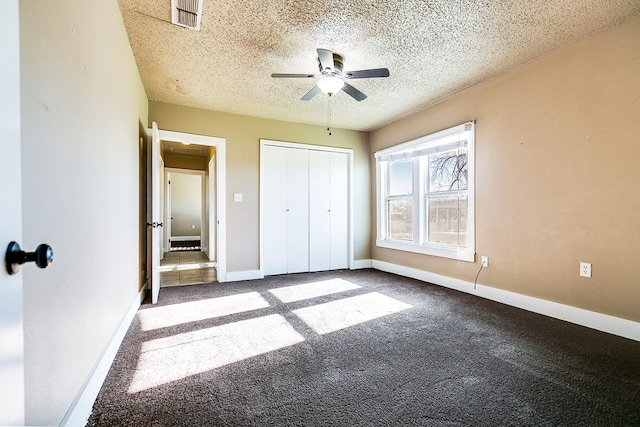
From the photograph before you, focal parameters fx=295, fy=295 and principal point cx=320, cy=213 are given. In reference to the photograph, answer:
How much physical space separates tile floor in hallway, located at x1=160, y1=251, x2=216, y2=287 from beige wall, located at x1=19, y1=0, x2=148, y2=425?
2057mm

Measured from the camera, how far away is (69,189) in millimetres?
1306

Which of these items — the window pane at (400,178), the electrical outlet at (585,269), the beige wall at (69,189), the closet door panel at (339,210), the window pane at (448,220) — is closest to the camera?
the beige wall at (69,189)

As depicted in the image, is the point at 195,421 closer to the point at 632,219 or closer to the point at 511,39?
the point at 632,219

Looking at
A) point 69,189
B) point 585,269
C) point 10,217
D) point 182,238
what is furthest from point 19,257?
point 182,238

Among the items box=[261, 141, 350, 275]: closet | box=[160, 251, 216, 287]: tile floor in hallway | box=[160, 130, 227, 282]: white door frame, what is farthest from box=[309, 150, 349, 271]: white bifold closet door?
box=[160, 251, 216, 287]: tile floor in hallway

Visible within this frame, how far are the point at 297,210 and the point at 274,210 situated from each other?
38 cm

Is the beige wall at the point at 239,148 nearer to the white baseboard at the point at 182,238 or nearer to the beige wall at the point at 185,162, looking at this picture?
the beige wall at the point at 185,162

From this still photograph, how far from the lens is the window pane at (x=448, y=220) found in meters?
3.68

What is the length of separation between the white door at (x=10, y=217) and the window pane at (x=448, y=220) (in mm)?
3845

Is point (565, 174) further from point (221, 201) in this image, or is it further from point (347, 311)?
point (221, 201)

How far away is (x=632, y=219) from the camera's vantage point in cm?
225

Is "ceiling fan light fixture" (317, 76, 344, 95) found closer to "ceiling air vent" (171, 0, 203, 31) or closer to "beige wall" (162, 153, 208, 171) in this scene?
"ceiling air vent" (171, 0, 203, 31)

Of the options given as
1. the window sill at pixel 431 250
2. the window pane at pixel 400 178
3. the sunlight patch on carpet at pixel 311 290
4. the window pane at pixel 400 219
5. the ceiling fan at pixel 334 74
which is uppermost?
the ceiling fan at pixel 334 74

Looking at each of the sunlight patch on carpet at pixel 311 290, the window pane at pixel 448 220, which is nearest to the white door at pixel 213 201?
the sunlight patch on carpet at pixel 311 290
